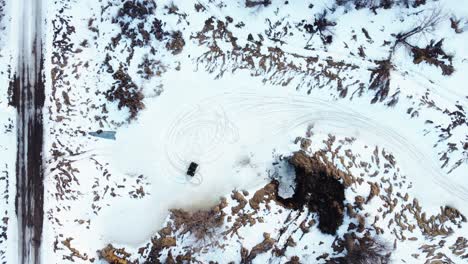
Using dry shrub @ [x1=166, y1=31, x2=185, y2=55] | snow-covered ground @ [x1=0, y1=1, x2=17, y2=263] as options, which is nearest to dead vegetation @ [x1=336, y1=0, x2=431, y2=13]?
dry shrub @ [x1=166, y1=31, x2=185, y2=55]

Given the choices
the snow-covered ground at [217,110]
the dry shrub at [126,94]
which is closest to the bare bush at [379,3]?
the snow-covered ground at [217,110]

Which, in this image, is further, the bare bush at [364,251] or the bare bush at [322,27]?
the bare bush at [322,27]

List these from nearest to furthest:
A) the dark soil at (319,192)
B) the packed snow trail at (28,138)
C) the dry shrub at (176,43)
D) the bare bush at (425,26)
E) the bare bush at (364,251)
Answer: the bare bush at (364,251) < the dark soil at (319,192) < the bare bush at (425,26) < the dry shrub at (176,43) < the packed snow trail at (28,138)

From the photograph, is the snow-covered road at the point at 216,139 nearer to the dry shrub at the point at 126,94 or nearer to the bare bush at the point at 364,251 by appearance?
the dry shrub at the point at 126,94

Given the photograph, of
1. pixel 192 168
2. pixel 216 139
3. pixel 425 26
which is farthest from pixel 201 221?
pixel 425 26

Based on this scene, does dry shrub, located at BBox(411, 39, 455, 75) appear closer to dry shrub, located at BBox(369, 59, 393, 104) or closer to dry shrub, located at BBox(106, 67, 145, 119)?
dry shrub, located at BBox(369, 59, 393, 104)

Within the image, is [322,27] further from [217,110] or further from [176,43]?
[176,43]
